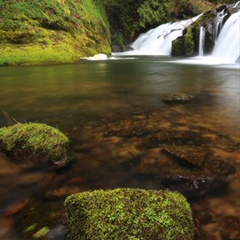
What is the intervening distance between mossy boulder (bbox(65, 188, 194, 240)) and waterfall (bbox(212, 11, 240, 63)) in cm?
1517

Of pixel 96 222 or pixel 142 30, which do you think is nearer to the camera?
pixel 96 222

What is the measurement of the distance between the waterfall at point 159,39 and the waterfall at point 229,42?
215 inches

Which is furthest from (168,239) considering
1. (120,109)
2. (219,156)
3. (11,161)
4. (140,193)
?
(120,109)

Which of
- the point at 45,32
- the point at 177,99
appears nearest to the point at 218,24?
the point at 45,32

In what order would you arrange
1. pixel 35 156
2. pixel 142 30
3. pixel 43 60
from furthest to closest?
pixel 142 30
pixel 43 60
pixel 35 156

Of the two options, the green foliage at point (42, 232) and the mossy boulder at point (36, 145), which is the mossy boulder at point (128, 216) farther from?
the mossy boulder at point (36, 145)

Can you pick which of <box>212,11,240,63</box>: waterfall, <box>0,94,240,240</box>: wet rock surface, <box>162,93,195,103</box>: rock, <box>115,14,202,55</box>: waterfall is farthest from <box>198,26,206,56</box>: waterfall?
<box>0,94,240,240</box>: wet rock surface

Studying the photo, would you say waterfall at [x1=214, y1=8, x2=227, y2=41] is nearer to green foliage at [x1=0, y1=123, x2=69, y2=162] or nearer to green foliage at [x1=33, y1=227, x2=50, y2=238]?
green foliage at [x1=0, y1=123, x2=69, y2=162]

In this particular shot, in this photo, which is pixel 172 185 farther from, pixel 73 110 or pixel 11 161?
pixel 73 110

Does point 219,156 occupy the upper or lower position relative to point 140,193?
lower

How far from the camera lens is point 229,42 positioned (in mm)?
17078

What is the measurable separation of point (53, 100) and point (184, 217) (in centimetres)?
547

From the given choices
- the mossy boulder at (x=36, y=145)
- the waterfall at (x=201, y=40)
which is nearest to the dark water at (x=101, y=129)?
the mossy boulder at (x=36, y=145)

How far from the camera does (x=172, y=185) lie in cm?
298
